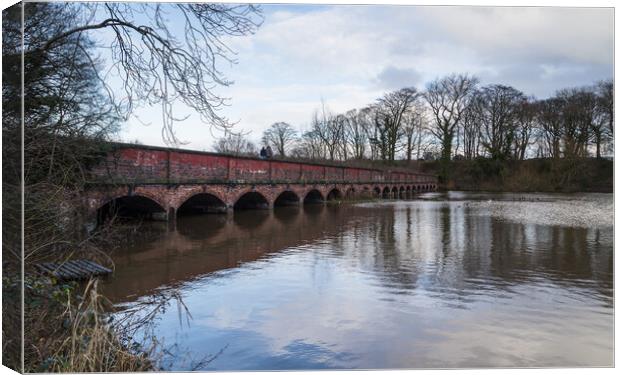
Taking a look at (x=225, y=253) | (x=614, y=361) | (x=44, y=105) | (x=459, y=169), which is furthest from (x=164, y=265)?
(x=459, y=169)

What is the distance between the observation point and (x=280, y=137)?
44.8 meters

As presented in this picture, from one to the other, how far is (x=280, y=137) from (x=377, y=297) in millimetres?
38980

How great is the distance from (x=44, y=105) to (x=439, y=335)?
17.2 feet

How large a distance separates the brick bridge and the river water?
1.89 meters

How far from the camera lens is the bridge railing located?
44.9 feet

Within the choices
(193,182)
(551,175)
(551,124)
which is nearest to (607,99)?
(551,124)

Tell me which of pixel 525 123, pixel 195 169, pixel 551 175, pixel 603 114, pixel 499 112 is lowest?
pixel 551 175

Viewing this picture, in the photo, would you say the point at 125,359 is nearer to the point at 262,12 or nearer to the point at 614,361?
the point at 262,12

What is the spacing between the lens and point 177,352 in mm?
4652

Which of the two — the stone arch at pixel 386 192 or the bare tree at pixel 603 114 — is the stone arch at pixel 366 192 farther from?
the bare tree at pixel 603 114

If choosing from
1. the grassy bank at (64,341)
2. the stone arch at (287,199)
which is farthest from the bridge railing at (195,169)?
the grassy bank at (64,341)

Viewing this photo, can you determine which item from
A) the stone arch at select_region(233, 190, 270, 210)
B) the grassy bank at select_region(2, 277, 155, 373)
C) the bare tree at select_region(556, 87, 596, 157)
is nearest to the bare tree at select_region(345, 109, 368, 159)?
the stone arch at select_region(233, 190, 270, 210)

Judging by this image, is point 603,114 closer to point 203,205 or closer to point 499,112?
point 499,112

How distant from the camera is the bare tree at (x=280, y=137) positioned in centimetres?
4438
